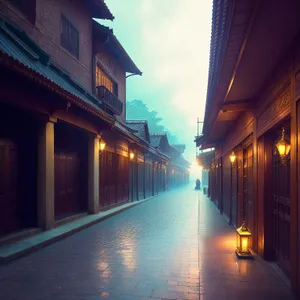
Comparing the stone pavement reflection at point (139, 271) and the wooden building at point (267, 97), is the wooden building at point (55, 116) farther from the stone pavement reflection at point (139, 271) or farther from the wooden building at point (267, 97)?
the wooden building at point (267, 97)

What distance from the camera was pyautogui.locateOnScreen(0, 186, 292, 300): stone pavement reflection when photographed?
15.5ft

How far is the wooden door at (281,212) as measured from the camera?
5.49 metres

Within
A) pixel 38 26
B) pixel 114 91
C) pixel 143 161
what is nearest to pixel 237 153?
pixel 38 26

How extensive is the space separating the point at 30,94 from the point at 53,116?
4.14 feet

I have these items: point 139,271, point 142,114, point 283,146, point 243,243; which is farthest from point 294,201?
point 142,114

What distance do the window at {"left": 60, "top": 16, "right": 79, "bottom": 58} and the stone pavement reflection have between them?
7.82 m

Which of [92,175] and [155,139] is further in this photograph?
[155,139]

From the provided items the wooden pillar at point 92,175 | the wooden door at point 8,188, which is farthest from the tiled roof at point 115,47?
the wooden door at point 8,188

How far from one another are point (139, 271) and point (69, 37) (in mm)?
10577

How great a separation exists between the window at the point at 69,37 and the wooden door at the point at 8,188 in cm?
597

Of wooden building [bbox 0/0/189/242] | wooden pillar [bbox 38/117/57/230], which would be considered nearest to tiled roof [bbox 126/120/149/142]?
wooden building [bbox 0/0/189/242]

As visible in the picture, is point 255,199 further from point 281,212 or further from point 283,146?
point 283,146

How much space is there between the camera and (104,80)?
17.9 m

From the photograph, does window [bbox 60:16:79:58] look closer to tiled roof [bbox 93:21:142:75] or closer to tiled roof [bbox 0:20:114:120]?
tiled roof [bbox 0:20:114:120]
